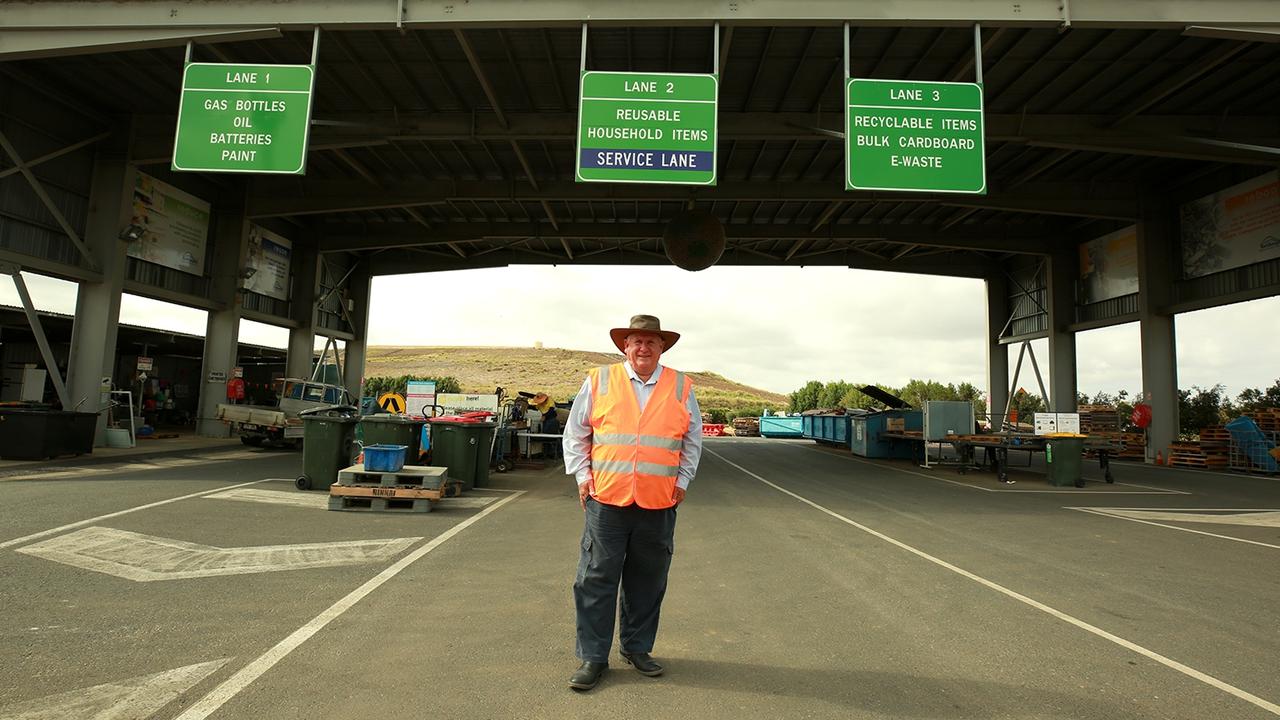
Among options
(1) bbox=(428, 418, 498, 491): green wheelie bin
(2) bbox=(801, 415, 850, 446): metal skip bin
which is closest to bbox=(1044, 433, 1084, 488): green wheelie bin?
(2) bbox=(801, 415, 850, 446): metal skip bin

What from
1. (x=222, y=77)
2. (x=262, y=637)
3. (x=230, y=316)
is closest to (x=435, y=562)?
(x=262, y=637)

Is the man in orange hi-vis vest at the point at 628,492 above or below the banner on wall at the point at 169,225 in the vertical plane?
below

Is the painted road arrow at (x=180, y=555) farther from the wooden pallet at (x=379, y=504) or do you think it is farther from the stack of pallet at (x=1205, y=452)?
the stack of pallet at (x=1205, y=452)

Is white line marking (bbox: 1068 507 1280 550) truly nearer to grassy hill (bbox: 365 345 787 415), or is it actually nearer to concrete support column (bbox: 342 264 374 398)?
concrete support column (bbox: 342 264 374 398)

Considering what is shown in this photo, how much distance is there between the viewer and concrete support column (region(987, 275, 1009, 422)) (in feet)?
105

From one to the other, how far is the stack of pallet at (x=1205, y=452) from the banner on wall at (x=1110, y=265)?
559 cm

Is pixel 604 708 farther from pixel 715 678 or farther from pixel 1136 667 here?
pixel 1136 667

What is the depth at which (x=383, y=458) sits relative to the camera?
9.52 meters

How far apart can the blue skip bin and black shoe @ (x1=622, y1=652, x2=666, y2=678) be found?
6.59 metres

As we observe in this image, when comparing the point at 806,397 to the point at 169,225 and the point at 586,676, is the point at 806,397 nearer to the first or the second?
the point at 169,225

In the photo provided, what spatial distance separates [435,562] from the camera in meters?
6.21

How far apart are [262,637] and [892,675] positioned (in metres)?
3.80

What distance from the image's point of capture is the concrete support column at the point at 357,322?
32.7 meters

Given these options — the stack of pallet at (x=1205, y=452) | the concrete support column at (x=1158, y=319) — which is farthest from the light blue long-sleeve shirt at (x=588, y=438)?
the concrete support column at (x=1158, y=319)
